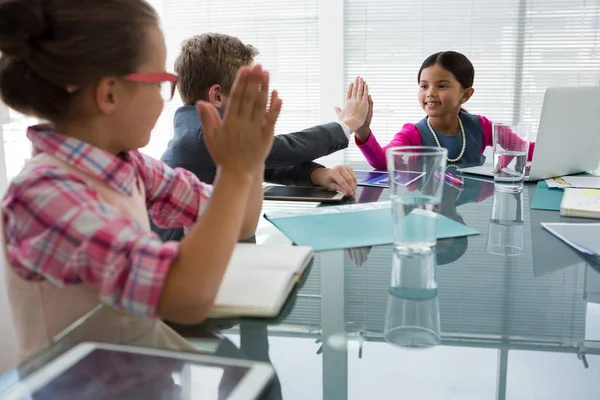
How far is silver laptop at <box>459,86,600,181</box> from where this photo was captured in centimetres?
152

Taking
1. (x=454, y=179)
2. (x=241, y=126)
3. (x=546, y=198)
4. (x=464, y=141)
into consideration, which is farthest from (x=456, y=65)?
(x=241, y=126)

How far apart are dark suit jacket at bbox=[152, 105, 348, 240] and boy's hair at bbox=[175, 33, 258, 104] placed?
77 mm

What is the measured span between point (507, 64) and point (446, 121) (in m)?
1.53

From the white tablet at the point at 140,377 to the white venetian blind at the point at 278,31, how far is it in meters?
3.18

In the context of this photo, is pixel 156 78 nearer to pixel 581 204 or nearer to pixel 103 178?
pixel 103 178

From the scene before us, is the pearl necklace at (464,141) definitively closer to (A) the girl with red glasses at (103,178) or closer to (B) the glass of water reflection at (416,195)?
(B) the glass of water reflection at (416,195)

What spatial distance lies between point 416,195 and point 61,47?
1.74ft

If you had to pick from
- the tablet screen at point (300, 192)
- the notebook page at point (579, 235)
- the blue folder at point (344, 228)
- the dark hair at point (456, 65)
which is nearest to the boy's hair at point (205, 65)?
the tablet screen at point (300, 192)

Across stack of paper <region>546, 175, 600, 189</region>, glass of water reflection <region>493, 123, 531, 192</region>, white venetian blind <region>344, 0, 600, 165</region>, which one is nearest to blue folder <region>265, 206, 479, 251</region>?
glass of water reflection <region>493, 123, 531, 192</region>

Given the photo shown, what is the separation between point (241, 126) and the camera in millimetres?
689

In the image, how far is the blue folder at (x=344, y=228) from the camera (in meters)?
1.00

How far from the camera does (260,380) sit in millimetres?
532

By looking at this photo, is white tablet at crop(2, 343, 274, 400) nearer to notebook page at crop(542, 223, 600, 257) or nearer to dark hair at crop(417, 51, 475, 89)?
notebook page at crop(542, 223, 600, 257)

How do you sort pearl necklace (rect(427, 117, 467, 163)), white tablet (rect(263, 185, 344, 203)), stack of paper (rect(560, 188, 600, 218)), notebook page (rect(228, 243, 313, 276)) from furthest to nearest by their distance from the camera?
pearl necklace (rect(427, 117, 467, 163)), white tablet (rect(263, 185, 344, 203)), stack of paper (rect(560, 188, 600, 218)), notebook page (rect(228, 243, 313, 276))
